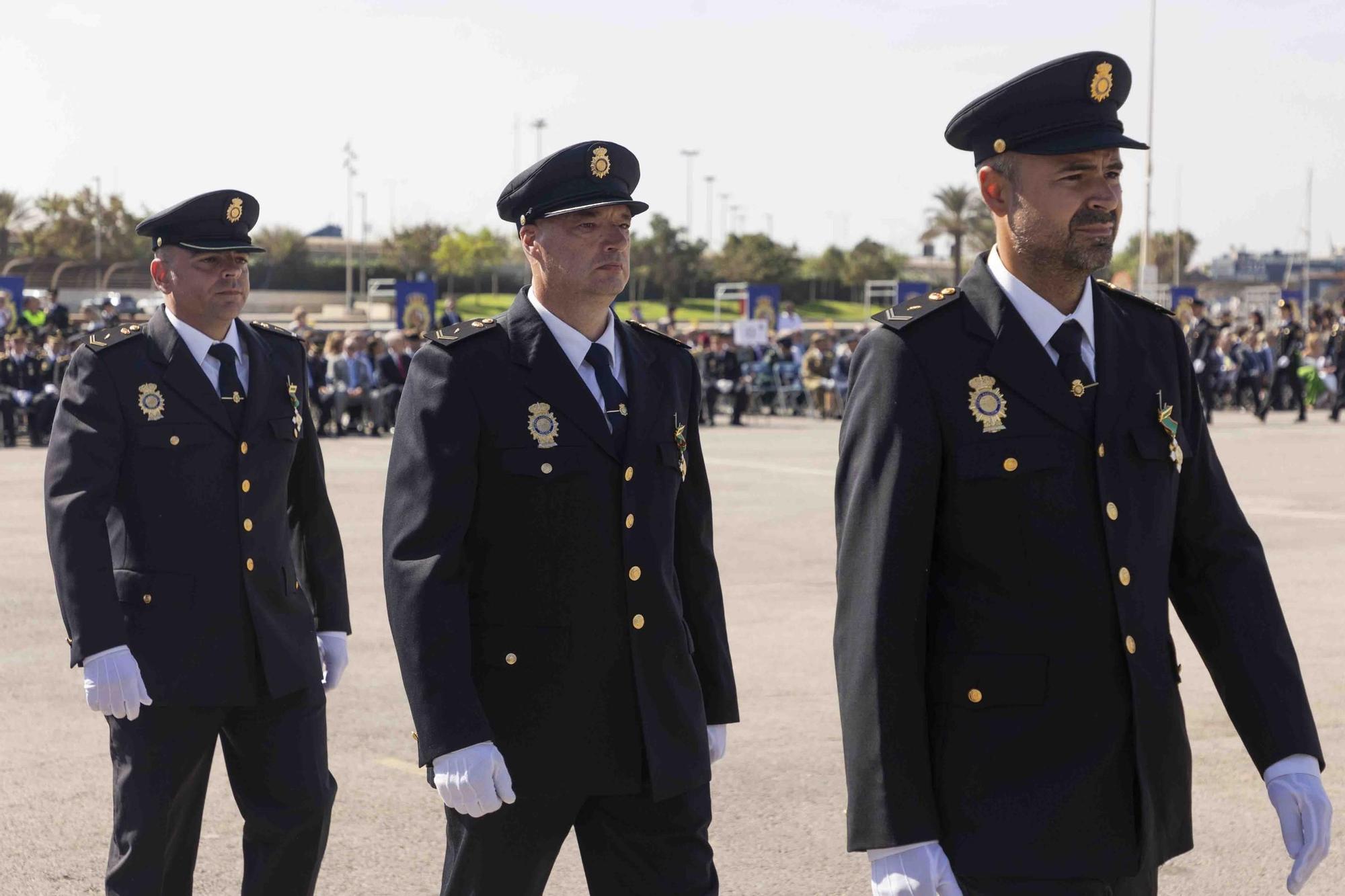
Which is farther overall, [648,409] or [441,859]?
[441,859]

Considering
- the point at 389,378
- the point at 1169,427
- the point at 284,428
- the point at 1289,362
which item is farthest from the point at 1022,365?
the point at 1289,362

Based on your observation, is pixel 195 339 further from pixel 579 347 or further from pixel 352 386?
pixel 352 386

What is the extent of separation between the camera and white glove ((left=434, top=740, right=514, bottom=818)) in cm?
332

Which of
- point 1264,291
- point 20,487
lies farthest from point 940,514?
point 1264,291

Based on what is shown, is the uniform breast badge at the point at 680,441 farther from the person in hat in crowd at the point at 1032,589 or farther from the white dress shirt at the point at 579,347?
the person in hat in crowd at the point at 1032,589

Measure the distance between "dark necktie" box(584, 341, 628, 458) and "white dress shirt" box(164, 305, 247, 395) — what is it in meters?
1.31

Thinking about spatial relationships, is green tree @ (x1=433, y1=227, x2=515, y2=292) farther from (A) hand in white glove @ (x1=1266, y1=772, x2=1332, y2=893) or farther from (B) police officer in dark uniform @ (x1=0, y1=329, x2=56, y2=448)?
(A) hand in white glove @ (x1=1266, y1=772, x2=1332, y2=893)

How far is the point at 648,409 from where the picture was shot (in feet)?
12.3

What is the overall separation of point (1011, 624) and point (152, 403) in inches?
102

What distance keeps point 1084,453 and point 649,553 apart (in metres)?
1.11

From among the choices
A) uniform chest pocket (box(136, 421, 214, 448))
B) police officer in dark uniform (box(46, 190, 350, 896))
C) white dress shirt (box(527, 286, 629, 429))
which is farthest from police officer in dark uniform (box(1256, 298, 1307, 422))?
white dress shirt (box(527, 286, 629, 429))

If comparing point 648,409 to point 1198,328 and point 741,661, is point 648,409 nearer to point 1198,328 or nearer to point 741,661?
point 741,661

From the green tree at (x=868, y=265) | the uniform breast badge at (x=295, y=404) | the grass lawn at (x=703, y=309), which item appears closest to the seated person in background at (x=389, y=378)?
the uniform breast badge at (x=295, y=404)

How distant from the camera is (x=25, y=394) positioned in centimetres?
2333
